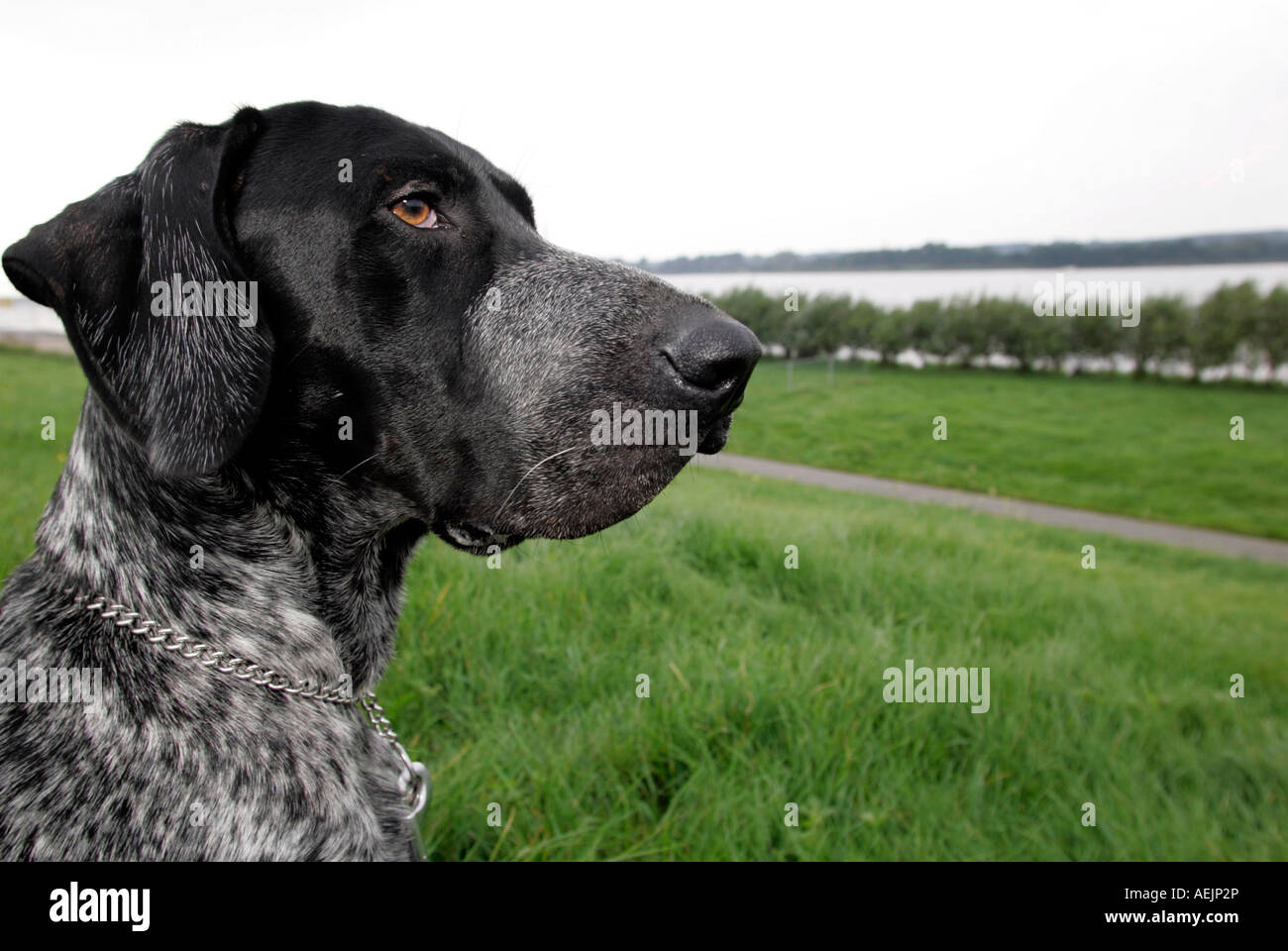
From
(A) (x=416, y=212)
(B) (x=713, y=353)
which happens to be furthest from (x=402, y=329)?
(B) (x=713, y=353)

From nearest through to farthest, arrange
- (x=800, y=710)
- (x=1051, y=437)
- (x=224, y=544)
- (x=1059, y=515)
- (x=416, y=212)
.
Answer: (x=224, y=544) < (x=416, y=212) < (x=800, y=710) < (x=1059, y=515) < (x=1051, y=437)

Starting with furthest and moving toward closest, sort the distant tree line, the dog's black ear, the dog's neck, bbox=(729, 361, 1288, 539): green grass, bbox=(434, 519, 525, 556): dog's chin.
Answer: the distant tree line < bbox=(729, 361, 1288, 539): green grass < bbox=(434, 519, 525, 556): dog's chin < the dog's neck < the dog's black ear

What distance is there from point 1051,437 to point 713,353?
918 inches

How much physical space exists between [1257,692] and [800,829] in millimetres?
4283

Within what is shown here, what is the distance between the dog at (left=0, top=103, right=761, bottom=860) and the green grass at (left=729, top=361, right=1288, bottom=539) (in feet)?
45.2

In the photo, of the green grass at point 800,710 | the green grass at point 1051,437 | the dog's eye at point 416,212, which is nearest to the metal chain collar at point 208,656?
the green grass at point 800,710

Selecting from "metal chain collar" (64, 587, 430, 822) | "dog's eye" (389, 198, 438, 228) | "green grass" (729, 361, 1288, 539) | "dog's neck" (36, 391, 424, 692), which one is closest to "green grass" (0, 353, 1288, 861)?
"dog's neck" (36, 391, 424, 692)

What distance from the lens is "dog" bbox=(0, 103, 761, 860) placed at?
2.07 metres

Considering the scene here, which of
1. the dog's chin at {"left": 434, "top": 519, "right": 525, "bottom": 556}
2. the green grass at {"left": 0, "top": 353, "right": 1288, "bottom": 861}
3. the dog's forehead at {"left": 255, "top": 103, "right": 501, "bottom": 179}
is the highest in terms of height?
the dog's forehead at {"left": 255, "top": 103, "right": 501, "bottom": 179}

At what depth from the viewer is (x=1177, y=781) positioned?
13.3 feet

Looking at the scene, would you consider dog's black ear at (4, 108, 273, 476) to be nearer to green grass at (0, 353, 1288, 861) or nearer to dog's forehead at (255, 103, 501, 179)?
dog's forehead at (255, 103, 501, 179)

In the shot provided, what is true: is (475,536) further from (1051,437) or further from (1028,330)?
(1028,330)

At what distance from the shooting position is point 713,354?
6.93ft

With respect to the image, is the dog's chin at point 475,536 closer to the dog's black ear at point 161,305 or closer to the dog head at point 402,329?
the dog head at point 402,329
